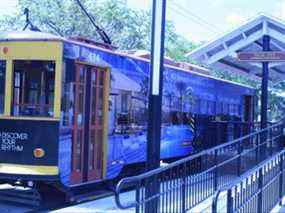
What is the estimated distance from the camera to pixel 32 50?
10328 millimetres

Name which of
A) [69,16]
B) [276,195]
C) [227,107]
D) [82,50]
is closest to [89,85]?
[82,50]

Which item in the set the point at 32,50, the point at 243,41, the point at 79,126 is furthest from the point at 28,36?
the point at 243,41

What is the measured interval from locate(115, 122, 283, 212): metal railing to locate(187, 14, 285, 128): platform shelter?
1598mm

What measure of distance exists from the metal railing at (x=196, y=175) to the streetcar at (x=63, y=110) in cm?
152

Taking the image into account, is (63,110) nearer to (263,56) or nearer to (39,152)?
(39,152)

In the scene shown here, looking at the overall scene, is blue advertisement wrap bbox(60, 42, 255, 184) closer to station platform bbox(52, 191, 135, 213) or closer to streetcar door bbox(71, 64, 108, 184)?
streetcar door bbox(71, 64, 108, 184)

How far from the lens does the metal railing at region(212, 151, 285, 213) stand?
548 cm

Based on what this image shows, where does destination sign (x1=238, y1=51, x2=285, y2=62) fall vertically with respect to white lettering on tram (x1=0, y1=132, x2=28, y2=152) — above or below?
above

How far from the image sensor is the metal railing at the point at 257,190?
548cm

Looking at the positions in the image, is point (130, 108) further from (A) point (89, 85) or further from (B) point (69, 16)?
(B) point (69, 16)

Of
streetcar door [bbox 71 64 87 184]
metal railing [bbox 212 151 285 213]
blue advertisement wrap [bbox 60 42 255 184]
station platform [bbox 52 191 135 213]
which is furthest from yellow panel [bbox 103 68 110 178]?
metal railing [bbox 212 151 285 213]

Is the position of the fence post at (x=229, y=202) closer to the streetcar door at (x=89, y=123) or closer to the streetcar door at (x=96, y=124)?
the streetcar door at (x=89, y=123)

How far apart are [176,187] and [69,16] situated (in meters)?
24.7

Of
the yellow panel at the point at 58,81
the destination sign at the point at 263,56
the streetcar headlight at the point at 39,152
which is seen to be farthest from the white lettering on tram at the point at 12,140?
the destination sign at the point at 263,56
